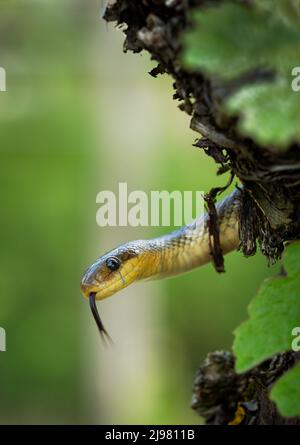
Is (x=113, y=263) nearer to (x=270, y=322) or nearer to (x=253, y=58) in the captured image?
(x=270, y=322)

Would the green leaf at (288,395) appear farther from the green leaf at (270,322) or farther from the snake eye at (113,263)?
the snake eye at (113,263)

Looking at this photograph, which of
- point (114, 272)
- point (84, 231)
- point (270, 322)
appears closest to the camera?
point (270, 322)

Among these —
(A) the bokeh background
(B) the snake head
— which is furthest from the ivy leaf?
(A) the bokeh background

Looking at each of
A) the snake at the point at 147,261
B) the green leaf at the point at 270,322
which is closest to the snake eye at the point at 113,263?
the snake at the point at 147,261

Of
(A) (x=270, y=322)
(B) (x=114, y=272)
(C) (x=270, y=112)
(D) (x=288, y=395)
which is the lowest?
(D) (x=288, y=395)

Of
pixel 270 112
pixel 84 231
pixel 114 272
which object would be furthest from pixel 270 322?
pixel 84 231

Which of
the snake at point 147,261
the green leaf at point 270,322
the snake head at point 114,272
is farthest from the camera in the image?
the snake head at point 114,272
